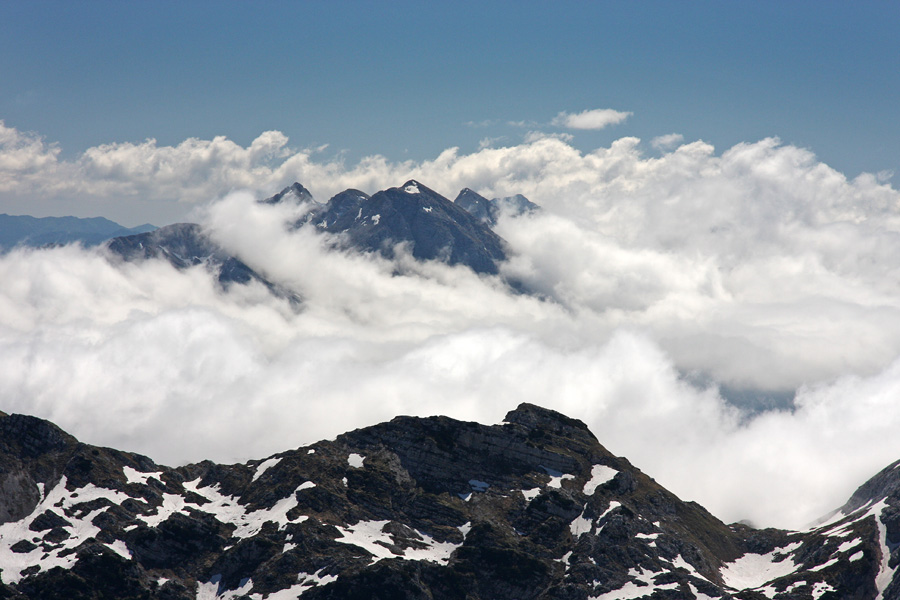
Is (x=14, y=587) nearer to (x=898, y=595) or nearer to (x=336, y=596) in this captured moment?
(x=336, y=596)

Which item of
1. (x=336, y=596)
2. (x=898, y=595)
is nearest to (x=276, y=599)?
(x=336, y=596)

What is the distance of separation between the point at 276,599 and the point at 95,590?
48051 millimetres

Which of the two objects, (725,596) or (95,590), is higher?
(725,596)

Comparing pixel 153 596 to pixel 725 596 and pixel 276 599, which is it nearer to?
pixel 276 599

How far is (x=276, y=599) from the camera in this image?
200m

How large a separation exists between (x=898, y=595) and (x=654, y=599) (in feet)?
221

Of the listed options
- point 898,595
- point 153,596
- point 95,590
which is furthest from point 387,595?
point 898,595

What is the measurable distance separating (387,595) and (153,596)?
6461 centimetres

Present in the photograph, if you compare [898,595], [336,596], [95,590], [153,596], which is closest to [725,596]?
[898,595]

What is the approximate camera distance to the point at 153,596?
652ft

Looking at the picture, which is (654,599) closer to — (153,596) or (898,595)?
(898,595)

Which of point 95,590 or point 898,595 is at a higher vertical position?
point 898,595

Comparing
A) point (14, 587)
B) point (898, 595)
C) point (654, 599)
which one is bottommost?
point (14, 587)

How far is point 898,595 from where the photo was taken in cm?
19888
